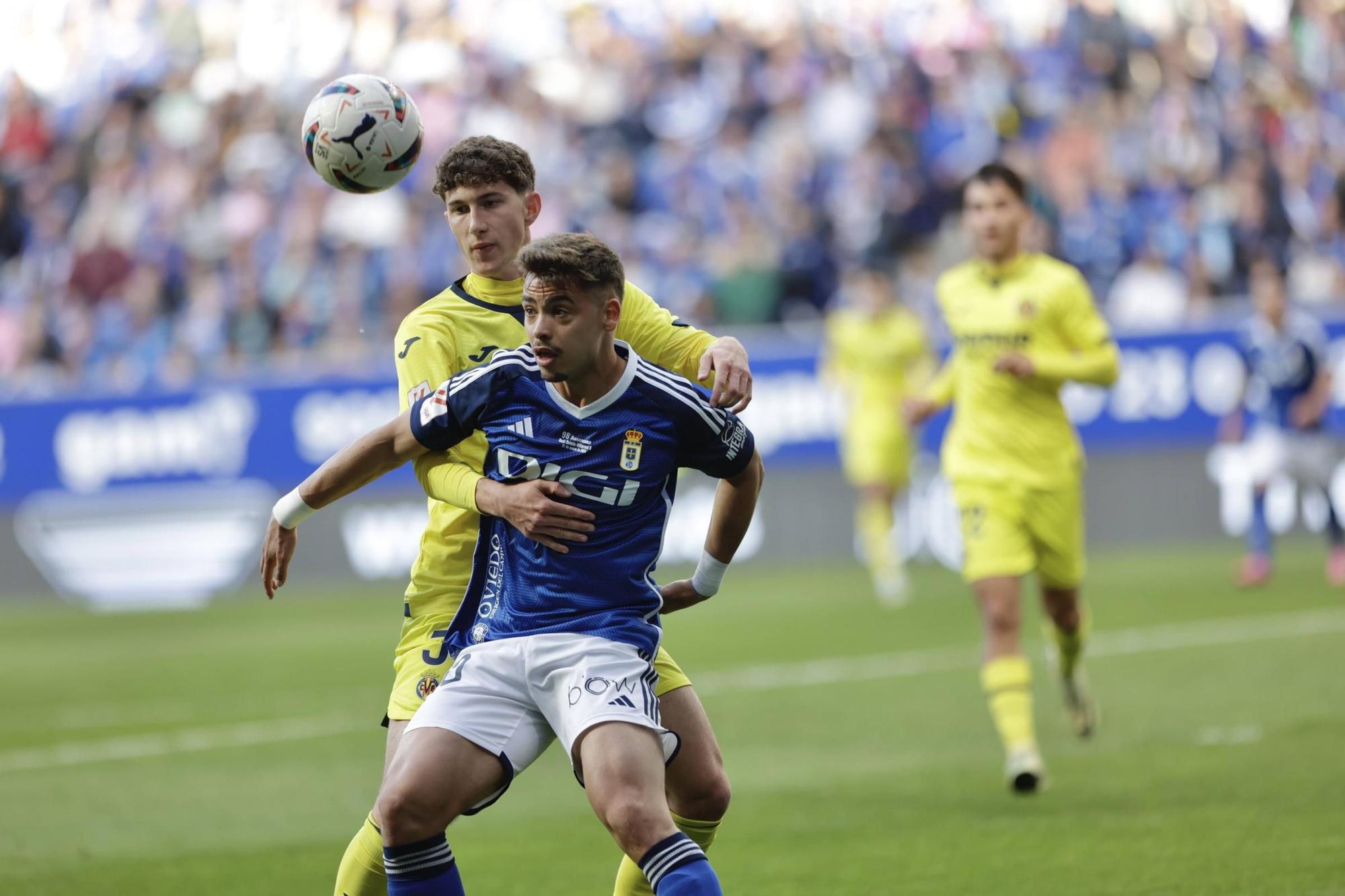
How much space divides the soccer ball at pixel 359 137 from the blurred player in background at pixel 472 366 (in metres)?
0.35

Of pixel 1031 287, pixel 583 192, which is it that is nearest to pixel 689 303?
pixel 583 192

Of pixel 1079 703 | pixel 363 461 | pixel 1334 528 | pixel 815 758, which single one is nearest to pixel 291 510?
pixel 363 461

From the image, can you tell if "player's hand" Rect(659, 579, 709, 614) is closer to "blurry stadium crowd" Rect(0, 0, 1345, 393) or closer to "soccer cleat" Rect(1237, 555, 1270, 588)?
"soccer cleat" Rect(1237, 555, 1270, 588)

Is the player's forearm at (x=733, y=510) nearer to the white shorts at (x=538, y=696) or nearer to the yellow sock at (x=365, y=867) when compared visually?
the white shorts at (x=538, y=696)

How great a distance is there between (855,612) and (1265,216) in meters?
6.58

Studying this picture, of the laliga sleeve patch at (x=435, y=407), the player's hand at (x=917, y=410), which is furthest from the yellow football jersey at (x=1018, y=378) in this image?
the laliga sleeve patch at (x=435, y=407)

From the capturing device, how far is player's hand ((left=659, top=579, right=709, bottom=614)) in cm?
520

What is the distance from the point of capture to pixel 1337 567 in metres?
15.4

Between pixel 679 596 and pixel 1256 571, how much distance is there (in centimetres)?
1123

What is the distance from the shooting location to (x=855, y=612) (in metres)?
15.3

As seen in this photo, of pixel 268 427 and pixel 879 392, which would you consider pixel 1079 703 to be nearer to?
pixel 879 392

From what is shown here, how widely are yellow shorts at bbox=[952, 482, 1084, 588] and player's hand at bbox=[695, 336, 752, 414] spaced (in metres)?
3.58

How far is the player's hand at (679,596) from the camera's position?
5195mm

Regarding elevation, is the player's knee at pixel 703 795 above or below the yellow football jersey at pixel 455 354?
below
